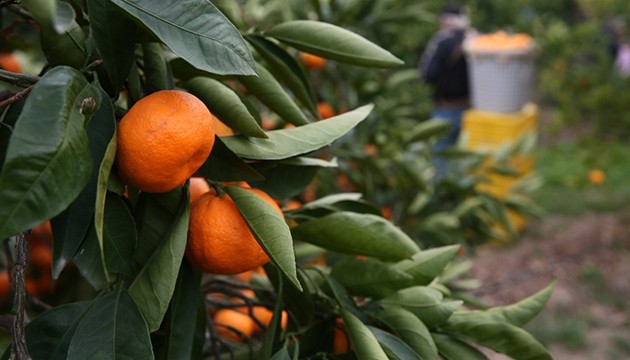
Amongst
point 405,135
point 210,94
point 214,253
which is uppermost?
point 210,94

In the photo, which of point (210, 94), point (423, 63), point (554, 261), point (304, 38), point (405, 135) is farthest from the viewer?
point (423, 63)

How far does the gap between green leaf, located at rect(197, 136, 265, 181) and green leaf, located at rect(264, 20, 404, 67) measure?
18 cm

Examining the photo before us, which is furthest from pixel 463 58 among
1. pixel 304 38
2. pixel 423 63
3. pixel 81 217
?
pixel 81 217

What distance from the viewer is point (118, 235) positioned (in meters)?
0.51

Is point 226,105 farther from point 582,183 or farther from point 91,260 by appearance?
point 582,183

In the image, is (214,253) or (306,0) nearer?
(214,253)

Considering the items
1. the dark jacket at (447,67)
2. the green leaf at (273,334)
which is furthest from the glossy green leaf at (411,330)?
the dark jacket at (447,67)

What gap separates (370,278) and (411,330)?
0.07 metres

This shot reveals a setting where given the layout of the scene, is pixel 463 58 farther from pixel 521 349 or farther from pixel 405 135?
pixel 521 349

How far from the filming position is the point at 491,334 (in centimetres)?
66

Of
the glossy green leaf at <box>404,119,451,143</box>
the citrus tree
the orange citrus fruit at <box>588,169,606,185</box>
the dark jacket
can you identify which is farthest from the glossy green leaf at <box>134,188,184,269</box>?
the orange citrus fruit at <box>588,169,606,185</box>

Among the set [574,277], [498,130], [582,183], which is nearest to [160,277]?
[574,277]

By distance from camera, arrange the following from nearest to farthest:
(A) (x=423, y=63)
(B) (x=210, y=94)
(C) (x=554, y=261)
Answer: (B) (x=210, y=94), (C) (x=554, y=261), (A) (x=423, y=63)

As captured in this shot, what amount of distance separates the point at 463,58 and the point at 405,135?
2828 mm
